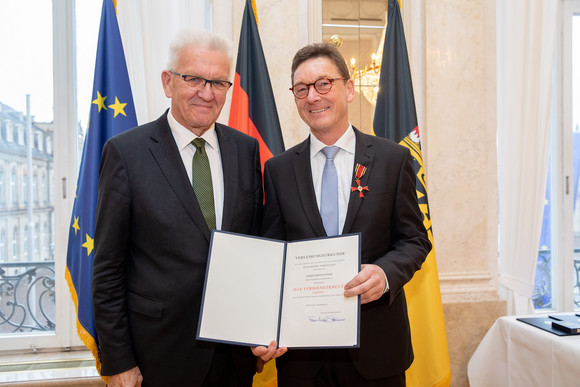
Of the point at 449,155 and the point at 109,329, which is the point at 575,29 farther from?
the point at 109,329

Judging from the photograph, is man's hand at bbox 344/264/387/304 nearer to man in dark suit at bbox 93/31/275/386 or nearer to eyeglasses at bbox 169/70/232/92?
man in dark suit at bbox 93/31/275/386

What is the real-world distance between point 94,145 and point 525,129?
3.19m

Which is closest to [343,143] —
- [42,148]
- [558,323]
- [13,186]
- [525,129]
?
[558,323]

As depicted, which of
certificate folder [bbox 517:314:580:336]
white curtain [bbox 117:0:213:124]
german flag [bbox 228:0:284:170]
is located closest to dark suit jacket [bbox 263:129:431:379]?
german flag [bbox 228:0:284:170]

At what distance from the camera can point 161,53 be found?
2.97 metres

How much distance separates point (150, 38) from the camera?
9.81 ft

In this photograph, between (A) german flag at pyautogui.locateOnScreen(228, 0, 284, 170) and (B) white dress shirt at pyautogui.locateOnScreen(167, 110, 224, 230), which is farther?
(A) german flag at pyautogui.locateOnScreen(228, 0, 284, 170)

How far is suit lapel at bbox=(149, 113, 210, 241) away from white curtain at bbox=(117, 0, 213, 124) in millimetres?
1487

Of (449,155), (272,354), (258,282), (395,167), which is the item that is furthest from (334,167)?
(449,155)

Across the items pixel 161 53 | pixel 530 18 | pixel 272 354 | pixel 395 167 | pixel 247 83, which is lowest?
pixel 272 354

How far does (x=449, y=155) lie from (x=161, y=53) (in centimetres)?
233

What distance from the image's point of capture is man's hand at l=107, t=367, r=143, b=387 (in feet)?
4.88

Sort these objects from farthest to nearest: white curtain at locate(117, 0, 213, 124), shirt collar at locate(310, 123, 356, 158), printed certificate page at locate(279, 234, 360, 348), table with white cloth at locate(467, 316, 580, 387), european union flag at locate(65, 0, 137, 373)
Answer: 1. white curtain at locate(117, 0, 213, 124)
2. european union flag at locate(65, 0, 137, 373)
3. table with white cloth at locate(467, 316, 580, 387)
4. shirt collar at locate(310, 123, 356, 158)
5. printed certificate page at locate(279, 234, 360, 348)

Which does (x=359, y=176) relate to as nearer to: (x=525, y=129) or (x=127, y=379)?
(x=127, y=379)
